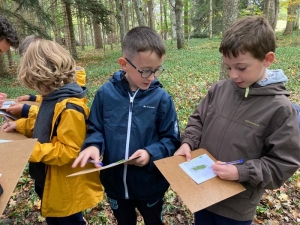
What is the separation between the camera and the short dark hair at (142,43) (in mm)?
1656

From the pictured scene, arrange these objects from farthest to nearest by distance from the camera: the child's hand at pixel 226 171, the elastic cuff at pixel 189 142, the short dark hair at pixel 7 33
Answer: the short dark hair at pixel 7 33
the elastic cuff at pixel 189 142
the child's hand at pixel 226 171

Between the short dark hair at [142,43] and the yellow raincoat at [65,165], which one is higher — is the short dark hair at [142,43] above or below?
above

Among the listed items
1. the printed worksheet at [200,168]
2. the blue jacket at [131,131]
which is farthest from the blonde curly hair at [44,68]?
the printed worksheet at [200,168]

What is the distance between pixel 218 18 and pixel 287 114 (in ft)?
75.4

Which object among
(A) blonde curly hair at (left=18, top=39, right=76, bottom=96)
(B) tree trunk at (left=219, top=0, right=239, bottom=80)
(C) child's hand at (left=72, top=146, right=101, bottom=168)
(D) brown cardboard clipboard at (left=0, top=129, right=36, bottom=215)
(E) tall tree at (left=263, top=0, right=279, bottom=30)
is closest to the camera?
(D) brown cardboard clipboard at (left=0, top=129, right=36, bottom=215)

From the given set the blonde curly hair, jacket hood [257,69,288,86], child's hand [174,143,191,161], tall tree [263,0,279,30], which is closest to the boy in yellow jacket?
the blonde curly hair

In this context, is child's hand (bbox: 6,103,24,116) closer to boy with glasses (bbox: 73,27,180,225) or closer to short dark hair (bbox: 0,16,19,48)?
boy with glasses (bbox: 73,27,180,225)

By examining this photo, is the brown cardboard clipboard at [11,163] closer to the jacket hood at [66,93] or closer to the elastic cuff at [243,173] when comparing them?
the jacket hood at [66,93]

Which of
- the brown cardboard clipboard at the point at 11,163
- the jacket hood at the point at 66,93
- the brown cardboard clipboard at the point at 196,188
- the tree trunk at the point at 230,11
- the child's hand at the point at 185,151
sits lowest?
the brown cardboard clipboard at the point at 196,188

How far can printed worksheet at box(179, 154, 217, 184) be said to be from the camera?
4.76ft

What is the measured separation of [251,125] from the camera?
57.9 inches

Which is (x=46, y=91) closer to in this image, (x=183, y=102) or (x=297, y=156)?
(x=297, y=156)

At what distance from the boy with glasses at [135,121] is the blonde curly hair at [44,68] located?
31cm

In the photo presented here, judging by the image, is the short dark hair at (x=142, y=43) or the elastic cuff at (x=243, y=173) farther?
the short dark hair at (x=142, y=43)
